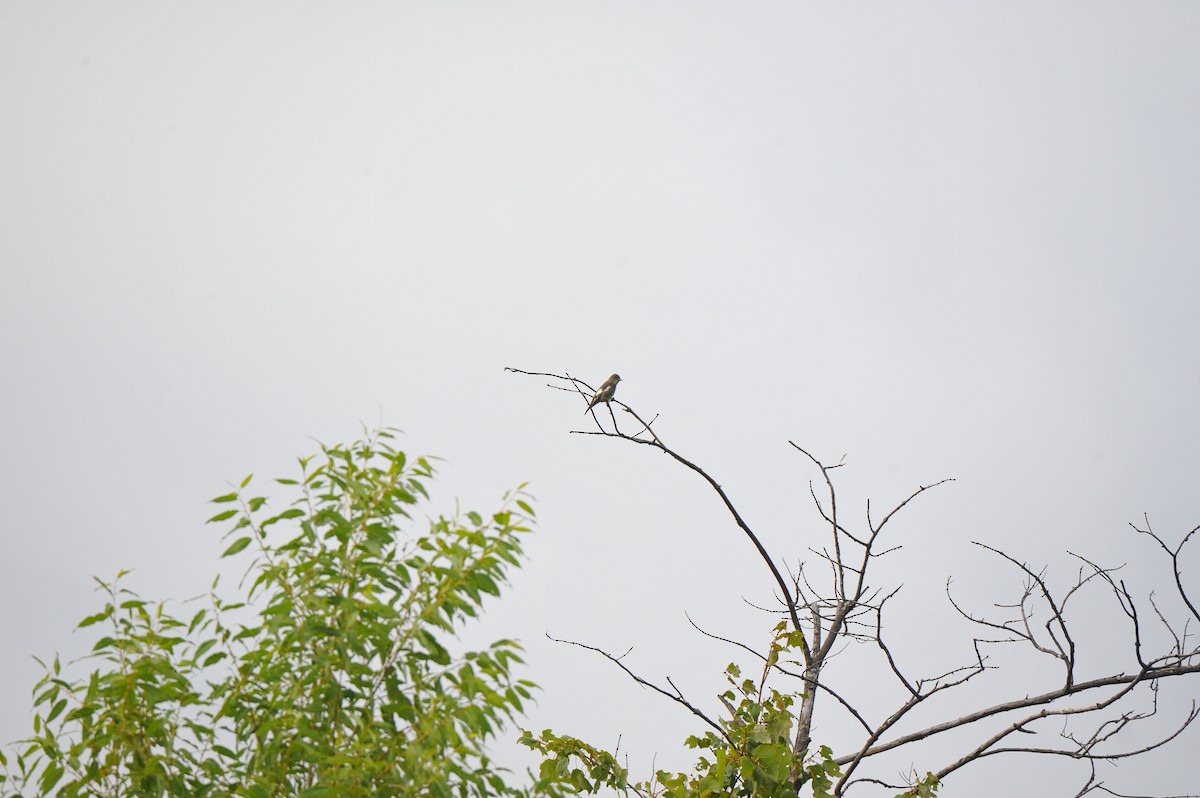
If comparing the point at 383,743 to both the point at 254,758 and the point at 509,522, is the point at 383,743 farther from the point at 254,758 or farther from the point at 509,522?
the point at 509,522

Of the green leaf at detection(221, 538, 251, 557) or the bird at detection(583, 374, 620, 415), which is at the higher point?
the bird at detection(583, 374, 620, 415)

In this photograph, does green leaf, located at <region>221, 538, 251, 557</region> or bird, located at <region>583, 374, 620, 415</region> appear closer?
green leaf, located at <region>221, 538, 251, 557</region>

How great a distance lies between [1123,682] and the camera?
6.05m

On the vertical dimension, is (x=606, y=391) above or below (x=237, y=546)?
above

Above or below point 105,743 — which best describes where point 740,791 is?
above

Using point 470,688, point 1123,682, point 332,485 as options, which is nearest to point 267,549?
point 332,485

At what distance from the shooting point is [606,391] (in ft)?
23.4

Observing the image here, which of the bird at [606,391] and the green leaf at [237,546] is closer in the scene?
the green leaf at [237,546]

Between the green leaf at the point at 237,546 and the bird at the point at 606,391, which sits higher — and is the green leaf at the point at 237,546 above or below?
below

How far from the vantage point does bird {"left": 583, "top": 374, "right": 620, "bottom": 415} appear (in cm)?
702

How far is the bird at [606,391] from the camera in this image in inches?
276

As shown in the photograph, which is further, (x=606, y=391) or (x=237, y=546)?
(x=606, y=391)

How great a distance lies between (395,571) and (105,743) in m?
1.26

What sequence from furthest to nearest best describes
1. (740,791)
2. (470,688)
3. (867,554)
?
1. (867,554)
2. (740,791)
3. (470,688)
